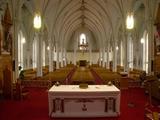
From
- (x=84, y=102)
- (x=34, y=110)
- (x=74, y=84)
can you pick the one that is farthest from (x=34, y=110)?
(x=74, y=84)

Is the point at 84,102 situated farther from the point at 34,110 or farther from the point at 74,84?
the point at 74,84

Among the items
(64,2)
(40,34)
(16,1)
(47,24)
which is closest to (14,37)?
(16,1)

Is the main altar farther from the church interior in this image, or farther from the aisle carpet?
the aisle carpet

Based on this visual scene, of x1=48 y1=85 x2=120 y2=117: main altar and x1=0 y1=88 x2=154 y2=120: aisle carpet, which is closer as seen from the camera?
x1=48 y1=85 x2=120 y2=117: main altar

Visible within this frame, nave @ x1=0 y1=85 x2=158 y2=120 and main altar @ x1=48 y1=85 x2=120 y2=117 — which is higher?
main altar @ x1=48 y1=85 x2=120 y2=117

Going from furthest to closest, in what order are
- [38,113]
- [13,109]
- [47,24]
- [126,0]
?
[47,24] → [126,0] → [13,109] → [38,113]

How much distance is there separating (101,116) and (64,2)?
71.4 feet

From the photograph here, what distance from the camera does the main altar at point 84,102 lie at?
8031mm

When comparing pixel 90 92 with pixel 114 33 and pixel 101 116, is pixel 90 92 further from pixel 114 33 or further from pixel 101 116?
pixel 114 33

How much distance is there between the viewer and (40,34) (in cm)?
2023

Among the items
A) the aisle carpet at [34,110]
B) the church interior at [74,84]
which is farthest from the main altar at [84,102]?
the aisle carpet at [34,110]

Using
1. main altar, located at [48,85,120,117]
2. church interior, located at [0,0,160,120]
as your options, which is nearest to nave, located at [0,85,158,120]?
church interior, located at [0,0,160,120]

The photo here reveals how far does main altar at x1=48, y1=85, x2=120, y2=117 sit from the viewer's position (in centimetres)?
803

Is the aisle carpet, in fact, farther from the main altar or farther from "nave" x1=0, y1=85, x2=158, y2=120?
the main altar
